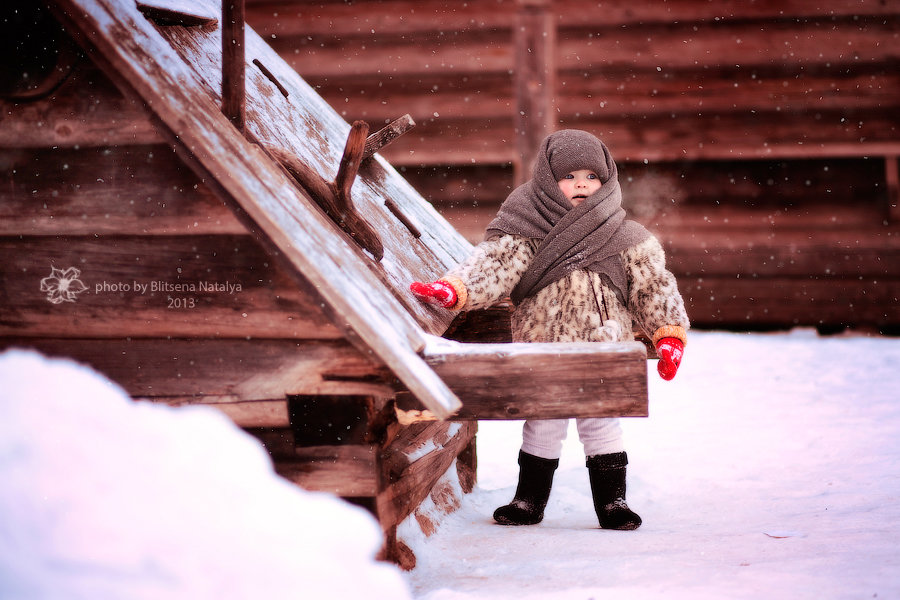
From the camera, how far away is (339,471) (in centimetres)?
205

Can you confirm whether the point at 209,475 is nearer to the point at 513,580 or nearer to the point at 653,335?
the point at 513,580

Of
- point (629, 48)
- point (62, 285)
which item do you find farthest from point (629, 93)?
point (62, 285)

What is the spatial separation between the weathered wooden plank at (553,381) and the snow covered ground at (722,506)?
0.45 metres

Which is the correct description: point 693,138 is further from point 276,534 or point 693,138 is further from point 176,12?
point 276,534

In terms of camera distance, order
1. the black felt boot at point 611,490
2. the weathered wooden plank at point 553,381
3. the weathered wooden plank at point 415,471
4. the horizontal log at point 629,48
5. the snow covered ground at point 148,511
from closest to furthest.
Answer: the snow covered ground at point 148,511 → the weathered wooden plank at point 553,381 → the weathered wooden plank at point 415,471 → the black felt boot at point 611,490 → the horizontal log at point 629,48

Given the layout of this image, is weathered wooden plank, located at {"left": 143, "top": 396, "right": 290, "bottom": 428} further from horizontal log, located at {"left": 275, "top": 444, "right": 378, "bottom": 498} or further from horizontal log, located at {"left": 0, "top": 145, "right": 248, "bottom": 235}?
horizontal log, located at {"left": 0, "top": 145, "right": 248, "bottom": 235}

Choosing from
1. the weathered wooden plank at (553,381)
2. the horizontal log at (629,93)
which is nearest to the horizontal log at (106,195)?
the weathered wooden plank at (553,381)

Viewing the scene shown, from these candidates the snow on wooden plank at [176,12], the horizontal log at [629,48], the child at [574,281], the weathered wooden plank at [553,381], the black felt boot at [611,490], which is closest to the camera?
the weathered wooden plank at [553,381]

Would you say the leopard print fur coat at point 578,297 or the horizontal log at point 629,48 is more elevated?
the horizontal log at point 629,48

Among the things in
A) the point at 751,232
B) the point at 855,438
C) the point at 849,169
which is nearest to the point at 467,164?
the point at 751,232

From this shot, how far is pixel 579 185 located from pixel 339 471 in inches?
49.0

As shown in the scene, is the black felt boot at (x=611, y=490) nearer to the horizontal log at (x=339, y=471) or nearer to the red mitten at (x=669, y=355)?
the red mitten at (x=669, y=355)

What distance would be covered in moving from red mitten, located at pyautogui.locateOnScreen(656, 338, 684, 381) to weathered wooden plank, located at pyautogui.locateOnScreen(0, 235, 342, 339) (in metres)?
1.02

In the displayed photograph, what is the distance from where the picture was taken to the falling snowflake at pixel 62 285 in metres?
2.07
